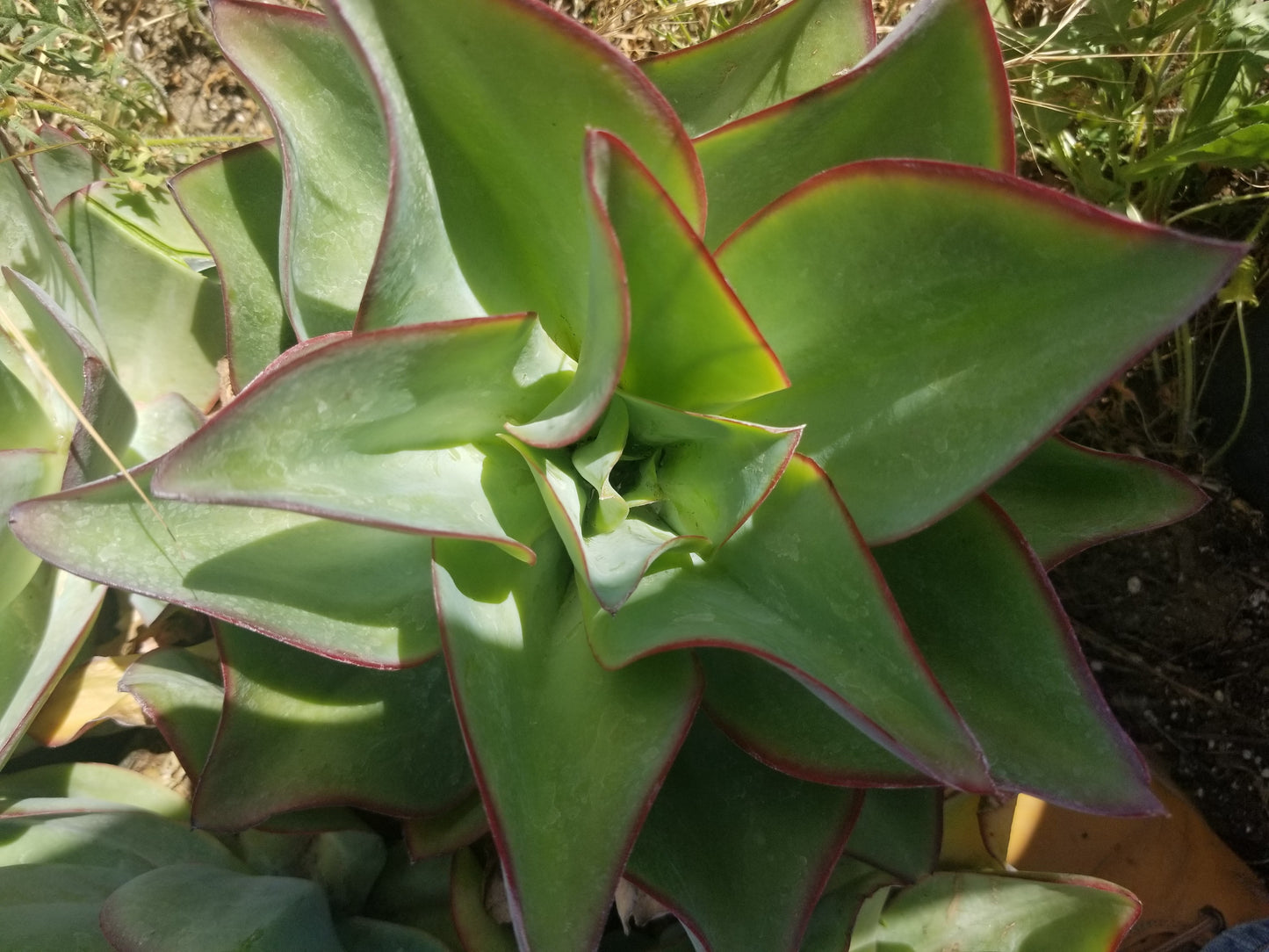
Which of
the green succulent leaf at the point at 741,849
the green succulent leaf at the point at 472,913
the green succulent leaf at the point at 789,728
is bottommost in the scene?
the green succulent leaf at the point at 472,913

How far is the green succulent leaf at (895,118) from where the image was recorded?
0.62 meters

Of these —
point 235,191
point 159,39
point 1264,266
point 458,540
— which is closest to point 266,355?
point 235,191

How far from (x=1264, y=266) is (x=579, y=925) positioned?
1.21 metres

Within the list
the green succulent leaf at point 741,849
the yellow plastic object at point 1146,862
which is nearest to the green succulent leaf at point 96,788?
the green succulent leaf at point 741,849

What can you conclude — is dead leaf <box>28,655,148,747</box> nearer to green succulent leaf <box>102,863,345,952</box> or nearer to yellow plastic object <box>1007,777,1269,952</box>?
green succulent leaf <box>102,863,345,952</box>

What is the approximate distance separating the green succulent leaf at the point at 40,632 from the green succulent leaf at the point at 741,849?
535 mm

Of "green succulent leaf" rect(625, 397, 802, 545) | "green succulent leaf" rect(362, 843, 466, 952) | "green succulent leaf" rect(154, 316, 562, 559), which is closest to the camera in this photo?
"green succulent leaf" rect(154, 316, 562, 559)

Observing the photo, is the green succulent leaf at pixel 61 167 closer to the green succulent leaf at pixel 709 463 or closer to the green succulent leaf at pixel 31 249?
the green succulent leaf at pixel 31 249

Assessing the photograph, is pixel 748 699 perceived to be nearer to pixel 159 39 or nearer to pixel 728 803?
pixel 728 803

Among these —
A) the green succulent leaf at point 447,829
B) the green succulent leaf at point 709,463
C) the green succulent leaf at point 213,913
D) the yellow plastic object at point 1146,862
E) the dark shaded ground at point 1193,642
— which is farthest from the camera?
the dark shaded ground at point 1193,642

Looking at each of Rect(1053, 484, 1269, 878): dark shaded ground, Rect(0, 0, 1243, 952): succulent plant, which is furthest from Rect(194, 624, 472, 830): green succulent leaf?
Rect(1053, 484, 1269, 878): dark shaded ground

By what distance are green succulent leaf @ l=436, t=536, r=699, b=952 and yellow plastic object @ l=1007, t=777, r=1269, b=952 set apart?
0.69 m

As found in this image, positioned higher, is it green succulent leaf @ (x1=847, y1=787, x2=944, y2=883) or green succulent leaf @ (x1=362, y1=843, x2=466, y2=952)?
green succulent leaf @ (x1=847, y1=787, x2=944, y2=883)

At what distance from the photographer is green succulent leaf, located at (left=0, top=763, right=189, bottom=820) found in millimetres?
979
